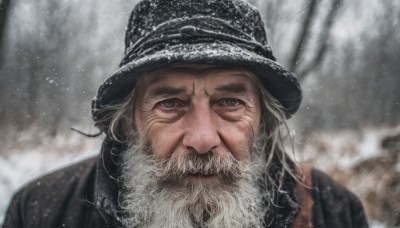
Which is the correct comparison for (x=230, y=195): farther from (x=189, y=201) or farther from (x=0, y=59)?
(x=0, y=59)

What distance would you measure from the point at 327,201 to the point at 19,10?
416cm

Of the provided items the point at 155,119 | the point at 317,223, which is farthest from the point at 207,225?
the point at 317,223

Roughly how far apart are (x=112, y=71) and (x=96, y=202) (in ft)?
11.7

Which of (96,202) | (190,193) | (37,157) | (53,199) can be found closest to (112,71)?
(37,157)

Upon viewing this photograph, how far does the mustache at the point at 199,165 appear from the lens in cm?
204

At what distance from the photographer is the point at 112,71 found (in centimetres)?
563

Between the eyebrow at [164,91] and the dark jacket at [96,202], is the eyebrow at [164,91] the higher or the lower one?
the higher one

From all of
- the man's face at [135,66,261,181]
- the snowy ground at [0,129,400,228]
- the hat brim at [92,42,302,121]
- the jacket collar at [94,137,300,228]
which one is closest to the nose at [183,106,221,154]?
the man's face at [135,66,261,181]

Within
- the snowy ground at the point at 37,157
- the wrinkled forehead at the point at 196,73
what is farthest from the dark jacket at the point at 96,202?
the snowy ground at the point at 37,157

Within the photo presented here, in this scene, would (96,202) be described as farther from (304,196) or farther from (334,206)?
(334,206)

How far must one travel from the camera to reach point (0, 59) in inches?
207

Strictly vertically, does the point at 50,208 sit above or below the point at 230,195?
below

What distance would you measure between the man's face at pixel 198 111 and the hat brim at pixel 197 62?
105 millimetres

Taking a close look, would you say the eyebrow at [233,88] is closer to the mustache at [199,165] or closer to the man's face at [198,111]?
the man's face at [198,111]
